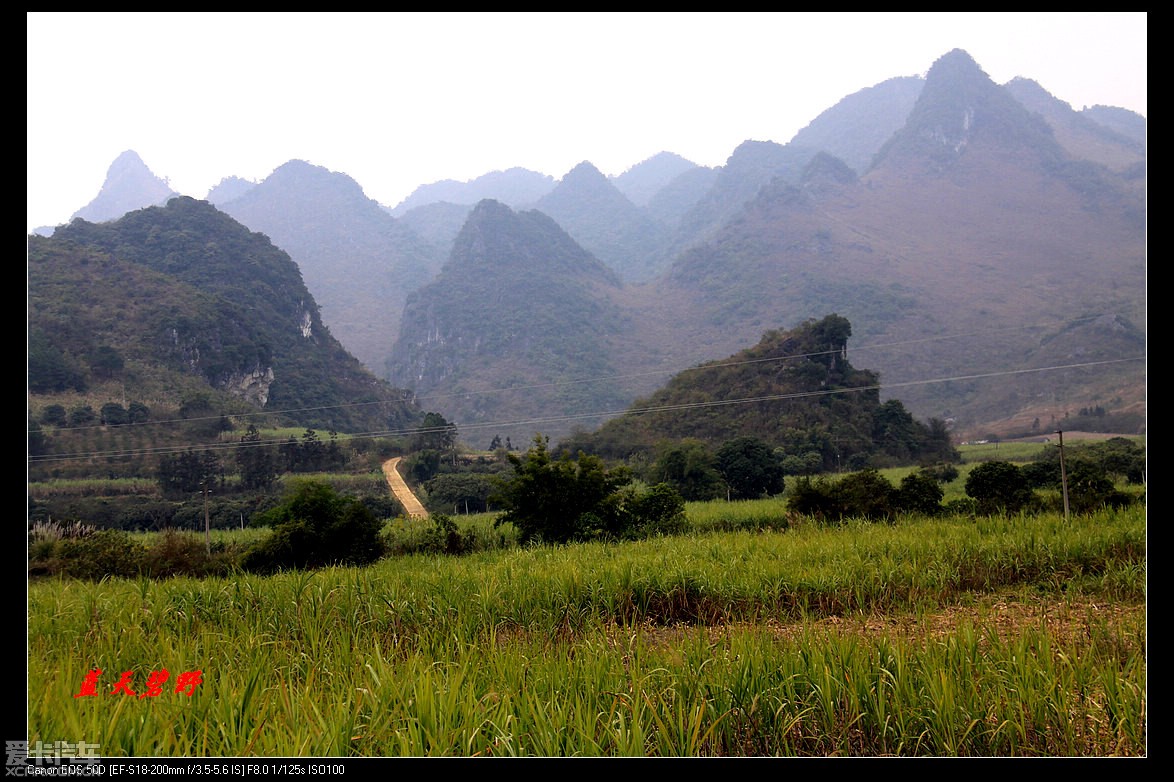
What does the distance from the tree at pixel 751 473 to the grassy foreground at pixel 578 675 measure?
2089cm

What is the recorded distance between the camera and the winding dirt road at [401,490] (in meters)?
34.8

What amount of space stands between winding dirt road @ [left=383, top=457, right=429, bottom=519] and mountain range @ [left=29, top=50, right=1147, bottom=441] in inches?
1071

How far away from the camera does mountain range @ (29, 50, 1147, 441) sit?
81312 mm

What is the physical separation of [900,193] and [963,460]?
112m

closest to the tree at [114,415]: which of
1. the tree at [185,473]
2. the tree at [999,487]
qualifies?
the tree at [185,473]

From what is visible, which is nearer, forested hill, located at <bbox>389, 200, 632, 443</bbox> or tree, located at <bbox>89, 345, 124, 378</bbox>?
tree, located at <bbox>89, 345, 124, 378</bbox>

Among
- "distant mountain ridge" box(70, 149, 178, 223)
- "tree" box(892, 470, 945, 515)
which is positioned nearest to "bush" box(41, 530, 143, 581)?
"tree" box(892, 470, 945, 515)

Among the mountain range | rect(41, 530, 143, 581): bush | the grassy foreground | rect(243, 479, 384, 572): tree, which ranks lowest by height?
rect(41, 530, 143, 581): bush

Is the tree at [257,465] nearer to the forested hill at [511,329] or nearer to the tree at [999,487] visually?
the tree at [999,487]

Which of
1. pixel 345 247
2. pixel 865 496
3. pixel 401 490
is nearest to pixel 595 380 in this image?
pixel 401 490

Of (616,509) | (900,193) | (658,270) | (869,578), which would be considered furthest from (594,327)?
(869,578)

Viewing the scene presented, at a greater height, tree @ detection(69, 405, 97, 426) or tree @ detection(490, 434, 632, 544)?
tree @ detection(69, 405, 97, 426)

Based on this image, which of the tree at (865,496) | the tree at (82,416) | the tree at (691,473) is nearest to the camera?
the tree at (865,496)

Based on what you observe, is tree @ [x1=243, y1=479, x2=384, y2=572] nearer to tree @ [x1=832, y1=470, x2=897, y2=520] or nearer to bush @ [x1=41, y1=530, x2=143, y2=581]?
bush @ [x1=41, y1=530, x2=143, y2=581]
